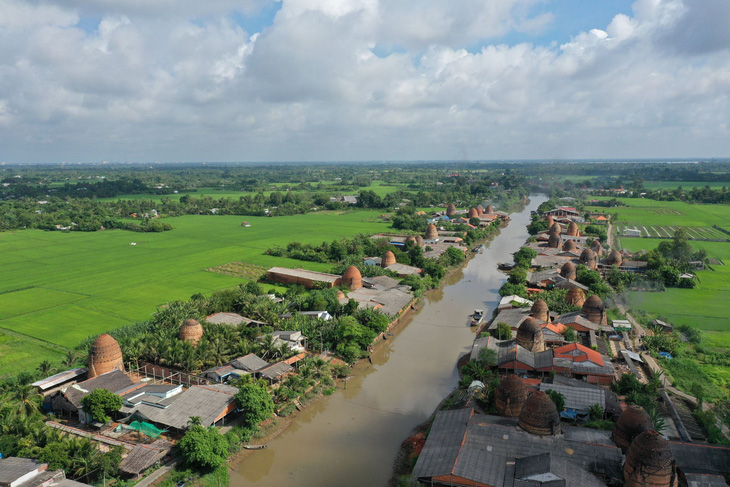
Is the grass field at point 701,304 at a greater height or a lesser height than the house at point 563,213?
lesser

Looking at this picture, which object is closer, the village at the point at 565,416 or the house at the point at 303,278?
the village at the point at 565,416

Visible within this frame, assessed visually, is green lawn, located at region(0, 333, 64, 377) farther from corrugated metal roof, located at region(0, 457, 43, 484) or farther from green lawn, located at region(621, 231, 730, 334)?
green lawn, located at region(621, 231, 730, 334)

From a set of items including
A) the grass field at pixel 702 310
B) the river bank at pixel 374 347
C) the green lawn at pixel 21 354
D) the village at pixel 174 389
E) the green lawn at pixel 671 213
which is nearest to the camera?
the village at pixel 174 389

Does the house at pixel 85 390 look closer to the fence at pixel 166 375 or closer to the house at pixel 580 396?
the fence at pixel 166 375

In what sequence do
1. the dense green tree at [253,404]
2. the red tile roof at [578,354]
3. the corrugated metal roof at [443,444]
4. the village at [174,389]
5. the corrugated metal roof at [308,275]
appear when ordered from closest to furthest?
the corrugated metal roof at [443,444] → the village at [174,389] → the dense green tree at [253,404] → the red tile roof at [578,354] → the corrugated metal roof at [308,275]

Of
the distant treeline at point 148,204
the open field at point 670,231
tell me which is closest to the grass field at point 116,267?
the distant treeline at point 148,204

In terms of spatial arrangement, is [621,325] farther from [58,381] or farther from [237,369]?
[58,381]
